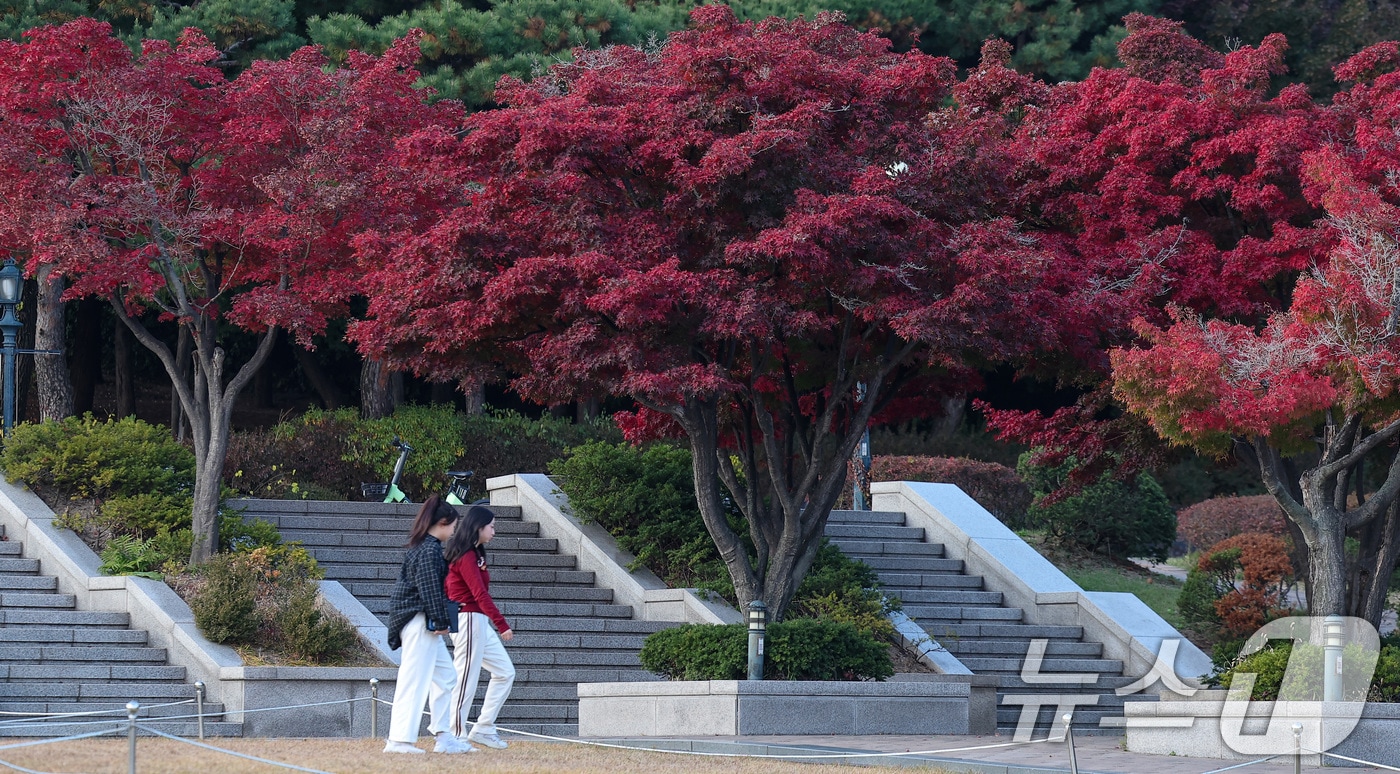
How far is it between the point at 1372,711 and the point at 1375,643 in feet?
4.35

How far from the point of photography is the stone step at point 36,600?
13.7 meters

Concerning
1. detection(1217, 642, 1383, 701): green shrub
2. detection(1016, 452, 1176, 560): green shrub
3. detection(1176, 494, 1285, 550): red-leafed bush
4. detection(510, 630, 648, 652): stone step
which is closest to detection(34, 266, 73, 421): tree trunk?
detection(510, 630, 648, 652): stone step

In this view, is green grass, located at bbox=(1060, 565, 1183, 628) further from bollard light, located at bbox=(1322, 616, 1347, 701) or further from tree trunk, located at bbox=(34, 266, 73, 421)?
tree trunk, located at bbox=(34, 266, 73, 421)

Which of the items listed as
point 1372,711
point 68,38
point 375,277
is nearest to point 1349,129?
point 1372,711

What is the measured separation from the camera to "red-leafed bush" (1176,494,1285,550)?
2216cm

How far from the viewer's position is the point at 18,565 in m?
14.5

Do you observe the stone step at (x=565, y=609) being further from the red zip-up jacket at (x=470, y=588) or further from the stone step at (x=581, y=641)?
the red zip-up jacket at (x=470, y=588)

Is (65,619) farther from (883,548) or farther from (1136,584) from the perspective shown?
(1136,584)

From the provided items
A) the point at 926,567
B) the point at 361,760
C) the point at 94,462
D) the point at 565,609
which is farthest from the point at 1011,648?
the point at 94,462

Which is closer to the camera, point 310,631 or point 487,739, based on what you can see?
point 487,739

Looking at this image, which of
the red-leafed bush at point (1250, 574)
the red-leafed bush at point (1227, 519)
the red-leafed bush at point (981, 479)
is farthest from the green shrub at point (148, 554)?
the red-leafed bush at point (1227, 519)

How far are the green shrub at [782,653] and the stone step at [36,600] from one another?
5.46 meters

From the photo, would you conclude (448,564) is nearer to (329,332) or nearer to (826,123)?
(826,123)

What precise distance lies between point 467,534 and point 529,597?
677cm
